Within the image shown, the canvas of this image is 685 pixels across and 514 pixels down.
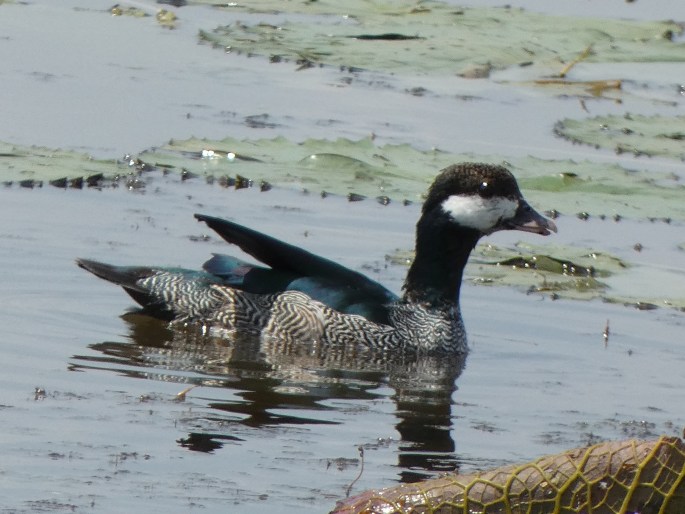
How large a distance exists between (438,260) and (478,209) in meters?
0.37

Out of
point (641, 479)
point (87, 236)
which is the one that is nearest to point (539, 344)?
point (87, 236)

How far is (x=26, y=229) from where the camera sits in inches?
416

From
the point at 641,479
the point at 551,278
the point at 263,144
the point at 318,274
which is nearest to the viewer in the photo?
the point at 641,479

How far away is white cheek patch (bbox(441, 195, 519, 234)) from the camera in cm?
962

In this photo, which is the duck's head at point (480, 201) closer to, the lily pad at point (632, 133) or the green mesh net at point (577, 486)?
the lily pad at point (632, 133)

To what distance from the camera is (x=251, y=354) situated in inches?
362

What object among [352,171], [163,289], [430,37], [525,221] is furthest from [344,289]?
[430,37]

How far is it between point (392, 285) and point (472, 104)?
4.46 m

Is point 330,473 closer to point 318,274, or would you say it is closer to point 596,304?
point 318,274

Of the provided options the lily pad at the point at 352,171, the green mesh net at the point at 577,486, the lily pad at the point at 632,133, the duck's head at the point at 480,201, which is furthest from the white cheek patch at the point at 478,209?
the green mesh net at the point at 577,486

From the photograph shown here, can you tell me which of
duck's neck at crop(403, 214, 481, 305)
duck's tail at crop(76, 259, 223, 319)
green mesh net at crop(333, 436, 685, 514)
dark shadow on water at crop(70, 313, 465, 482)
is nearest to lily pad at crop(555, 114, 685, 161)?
duck's neck at crop(403, 214, 481, 305)

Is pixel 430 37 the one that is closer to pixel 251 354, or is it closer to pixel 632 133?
pixel 632 133

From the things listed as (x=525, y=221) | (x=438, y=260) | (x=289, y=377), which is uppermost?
(x=525, y=221)

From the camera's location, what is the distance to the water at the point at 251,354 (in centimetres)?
671
